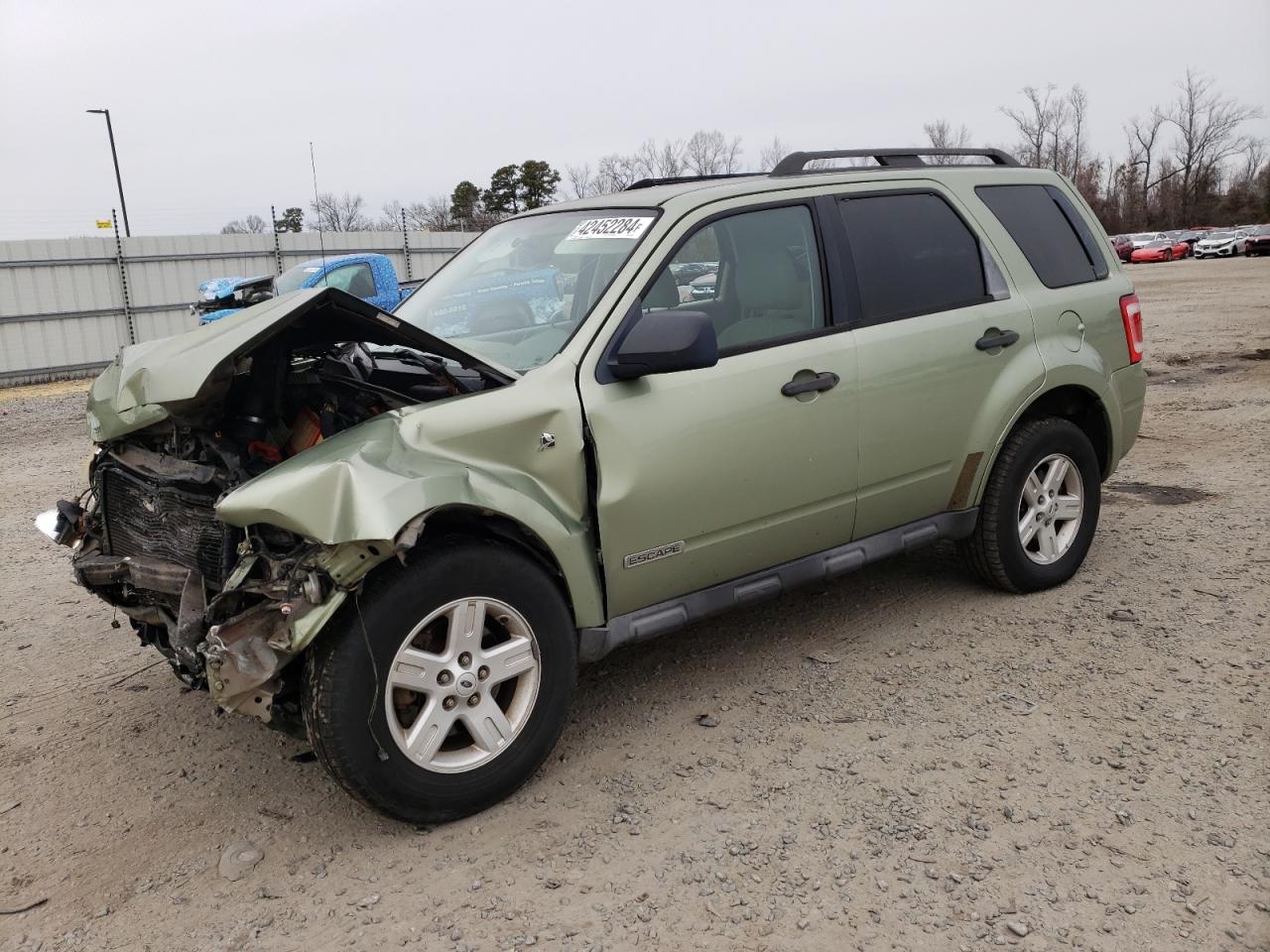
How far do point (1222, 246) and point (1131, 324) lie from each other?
154 ft

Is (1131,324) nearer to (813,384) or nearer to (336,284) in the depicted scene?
(813,384)

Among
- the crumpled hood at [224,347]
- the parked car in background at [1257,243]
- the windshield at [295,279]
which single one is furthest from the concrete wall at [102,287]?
the parked car in background at [1257,243]

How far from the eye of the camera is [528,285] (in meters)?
4.09

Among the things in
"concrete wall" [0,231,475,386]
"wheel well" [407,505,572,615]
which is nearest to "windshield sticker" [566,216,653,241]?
"wheel well" [407,505,572,615]

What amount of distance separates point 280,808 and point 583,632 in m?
1.12

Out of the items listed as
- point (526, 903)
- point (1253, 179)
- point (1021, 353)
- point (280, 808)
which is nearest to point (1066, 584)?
point (1021, 353)

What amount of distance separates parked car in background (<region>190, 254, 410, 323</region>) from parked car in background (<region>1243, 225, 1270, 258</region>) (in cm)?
4251

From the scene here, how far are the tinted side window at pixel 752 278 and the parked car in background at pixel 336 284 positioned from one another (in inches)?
305

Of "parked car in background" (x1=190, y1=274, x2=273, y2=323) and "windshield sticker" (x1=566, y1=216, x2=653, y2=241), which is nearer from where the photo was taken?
"windshield sticker" (x1=566, y1=216, x2=653, y2=241)

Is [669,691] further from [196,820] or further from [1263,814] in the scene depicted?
[1263,814]

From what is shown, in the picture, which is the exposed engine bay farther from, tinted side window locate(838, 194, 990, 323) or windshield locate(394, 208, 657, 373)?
tinted side window locate(838, 194, 990, 323)

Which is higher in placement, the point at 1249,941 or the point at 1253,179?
the point at 1253,179

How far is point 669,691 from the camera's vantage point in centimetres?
414

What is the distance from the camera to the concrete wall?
17469mm
